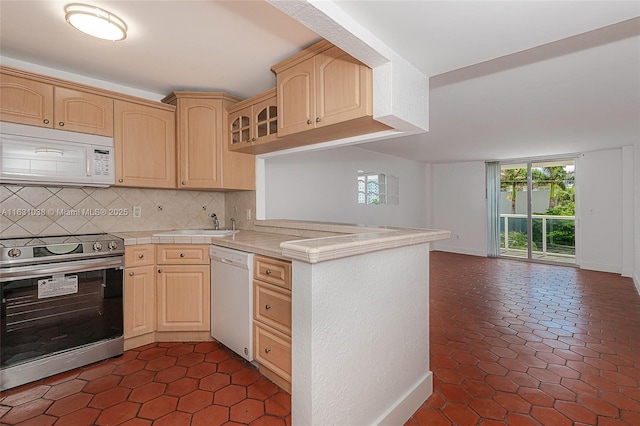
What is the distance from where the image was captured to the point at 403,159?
265 inches

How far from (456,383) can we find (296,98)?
224 centimetres

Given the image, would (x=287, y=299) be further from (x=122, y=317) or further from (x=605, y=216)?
(x=605, y=216)

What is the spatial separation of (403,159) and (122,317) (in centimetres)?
592

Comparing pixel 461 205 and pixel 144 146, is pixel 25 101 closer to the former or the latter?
pixel 144 146

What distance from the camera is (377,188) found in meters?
5.79

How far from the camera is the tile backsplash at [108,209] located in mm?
2389

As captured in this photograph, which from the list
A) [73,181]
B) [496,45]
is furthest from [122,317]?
[496,45]

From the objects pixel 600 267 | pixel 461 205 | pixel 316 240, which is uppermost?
pixel 461 205

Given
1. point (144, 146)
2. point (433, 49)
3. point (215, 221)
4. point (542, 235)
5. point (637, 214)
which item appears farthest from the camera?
point (542, 235)

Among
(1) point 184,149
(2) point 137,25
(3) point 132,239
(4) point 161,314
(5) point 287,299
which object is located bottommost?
(4) point 161,314

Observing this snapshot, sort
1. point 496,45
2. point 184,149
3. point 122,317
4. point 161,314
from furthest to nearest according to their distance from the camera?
point 184,149
point 161,314
point 122,317
point 496,45

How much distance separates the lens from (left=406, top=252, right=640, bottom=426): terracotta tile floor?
174 cm

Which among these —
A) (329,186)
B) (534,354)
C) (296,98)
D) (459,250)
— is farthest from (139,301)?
(459,250)

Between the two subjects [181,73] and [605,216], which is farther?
[605,216]
